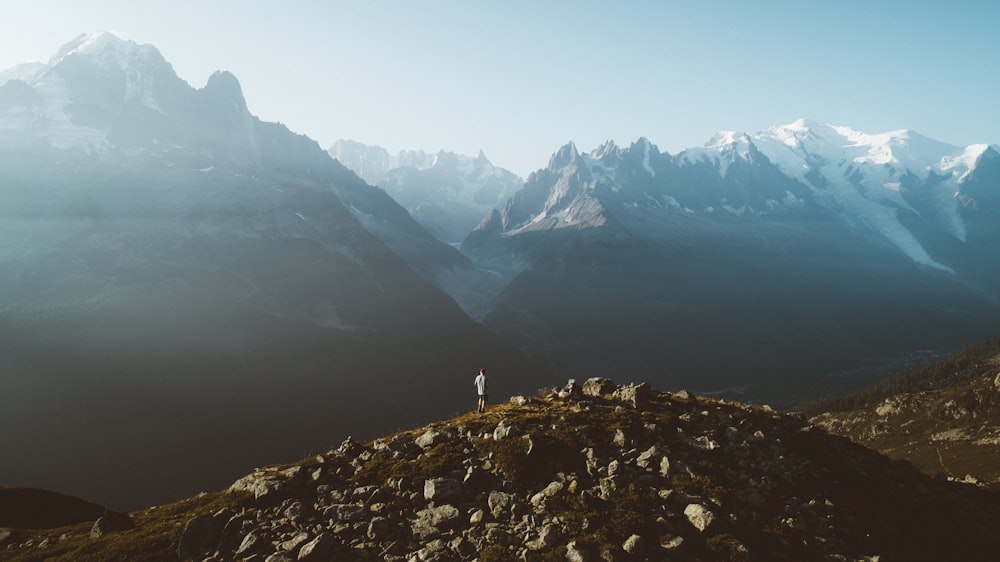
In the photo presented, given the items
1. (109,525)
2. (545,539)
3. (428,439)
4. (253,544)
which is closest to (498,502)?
(545,539)

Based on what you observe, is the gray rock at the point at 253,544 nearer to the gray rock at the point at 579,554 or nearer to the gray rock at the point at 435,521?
the gray rock at the point at 435,521

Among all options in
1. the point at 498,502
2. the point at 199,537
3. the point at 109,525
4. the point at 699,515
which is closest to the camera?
the point at 699,515

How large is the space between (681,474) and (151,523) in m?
26.7

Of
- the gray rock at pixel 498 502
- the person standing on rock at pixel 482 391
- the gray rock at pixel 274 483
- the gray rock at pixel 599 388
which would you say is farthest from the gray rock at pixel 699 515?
the gray rock at pixel 274 483

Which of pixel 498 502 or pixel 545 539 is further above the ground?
pixel 498 502

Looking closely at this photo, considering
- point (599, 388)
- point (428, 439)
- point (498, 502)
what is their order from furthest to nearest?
point (599, 388) → point (428, 439) → point (498, 502)

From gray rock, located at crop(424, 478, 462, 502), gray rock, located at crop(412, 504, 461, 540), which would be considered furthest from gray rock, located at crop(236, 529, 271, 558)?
gray rock, located at crop(424, 478, 462, 502)

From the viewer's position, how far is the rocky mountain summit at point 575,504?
797 inches

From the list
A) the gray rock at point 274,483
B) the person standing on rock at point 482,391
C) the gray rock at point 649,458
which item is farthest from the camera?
the person standing on rock at point 482,391

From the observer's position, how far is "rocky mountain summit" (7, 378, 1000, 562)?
20.2 m

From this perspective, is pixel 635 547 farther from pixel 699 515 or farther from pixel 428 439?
pixel 428 439

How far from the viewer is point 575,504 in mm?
22047

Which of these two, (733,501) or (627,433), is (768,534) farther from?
(627,433)

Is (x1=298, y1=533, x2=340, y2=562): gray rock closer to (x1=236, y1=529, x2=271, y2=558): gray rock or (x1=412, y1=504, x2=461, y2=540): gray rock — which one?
(x1=236, y1=529, x2=271, y2=558): gray rock
